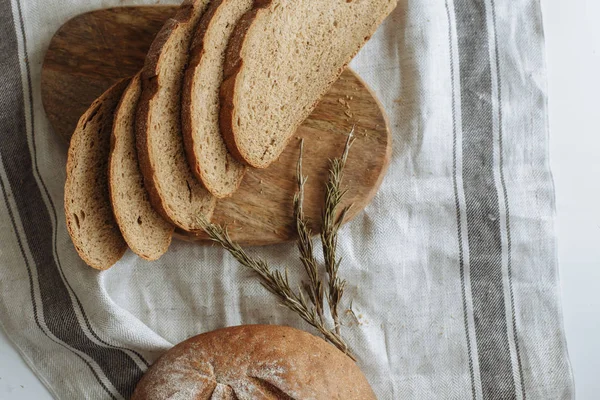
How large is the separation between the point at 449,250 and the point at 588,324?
2.27 feet

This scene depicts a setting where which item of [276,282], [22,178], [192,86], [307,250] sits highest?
[192,86]

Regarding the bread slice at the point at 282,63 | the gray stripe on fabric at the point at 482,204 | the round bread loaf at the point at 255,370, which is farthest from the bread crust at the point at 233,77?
the gray stripe on fabric at the point at 482,204

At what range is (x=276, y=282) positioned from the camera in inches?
96.6

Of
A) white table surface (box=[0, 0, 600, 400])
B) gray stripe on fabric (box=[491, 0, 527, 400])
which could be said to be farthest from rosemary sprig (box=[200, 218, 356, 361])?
white table surface (box=[0, 0, 600, 400])

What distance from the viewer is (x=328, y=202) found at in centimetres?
246

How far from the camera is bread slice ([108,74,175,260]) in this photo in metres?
2.34

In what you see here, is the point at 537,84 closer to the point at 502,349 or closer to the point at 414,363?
the point at 502,349

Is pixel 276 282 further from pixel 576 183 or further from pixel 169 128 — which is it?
pixel 576 183

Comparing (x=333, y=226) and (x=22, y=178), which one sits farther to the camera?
(x=22, y=178)

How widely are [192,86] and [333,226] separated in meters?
0.80

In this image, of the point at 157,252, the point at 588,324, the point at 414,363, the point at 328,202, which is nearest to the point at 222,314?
the point at 157,252

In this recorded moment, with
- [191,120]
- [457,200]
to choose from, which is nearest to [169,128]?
[191,120]

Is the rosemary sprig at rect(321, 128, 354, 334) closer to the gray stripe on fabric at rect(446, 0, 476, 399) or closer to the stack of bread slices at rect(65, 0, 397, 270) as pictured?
the stack of bread slices at rect(65, 0, 397, 270)

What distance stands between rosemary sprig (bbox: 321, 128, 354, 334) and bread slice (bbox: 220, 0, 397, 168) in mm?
252
